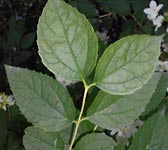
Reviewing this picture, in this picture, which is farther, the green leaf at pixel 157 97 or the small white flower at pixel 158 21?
the small white flower at pixel 158 21

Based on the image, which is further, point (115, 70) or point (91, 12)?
point (91, 12)

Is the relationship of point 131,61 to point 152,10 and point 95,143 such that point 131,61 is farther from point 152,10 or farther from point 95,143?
point 152,10

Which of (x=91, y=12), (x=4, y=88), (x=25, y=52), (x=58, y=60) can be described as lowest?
(x=4, y=88)

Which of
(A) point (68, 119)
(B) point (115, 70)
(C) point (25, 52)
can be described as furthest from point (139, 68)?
(C) point (25, 52)

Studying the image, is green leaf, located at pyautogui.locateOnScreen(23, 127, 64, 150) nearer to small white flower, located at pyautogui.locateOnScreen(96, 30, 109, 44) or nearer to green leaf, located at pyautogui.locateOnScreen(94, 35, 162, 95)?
green leaf, located at pyautogui.locateOnScreen(94, 35, 162, 95)

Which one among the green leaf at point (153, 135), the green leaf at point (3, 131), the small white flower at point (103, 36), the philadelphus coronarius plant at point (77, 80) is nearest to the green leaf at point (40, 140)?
the philadelphus coronarius plant at point (77, 80)

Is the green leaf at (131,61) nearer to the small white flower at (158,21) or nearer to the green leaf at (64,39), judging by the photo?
the green leaf at (64,39)

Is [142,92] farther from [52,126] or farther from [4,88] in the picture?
[4,88]

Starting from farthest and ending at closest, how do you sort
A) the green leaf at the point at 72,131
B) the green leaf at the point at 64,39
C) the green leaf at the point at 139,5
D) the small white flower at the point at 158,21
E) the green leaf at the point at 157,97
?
the green leaf at the point at 139,5 < the small white flower at the point at 158,21 < the green leaf at the point at 157,97 < the green leaf at the point at 72,131 < the green leaf at the point at 64,39

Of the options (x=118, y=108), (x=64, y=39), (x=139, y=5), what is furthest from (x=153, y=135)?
(x=139, y=5)
